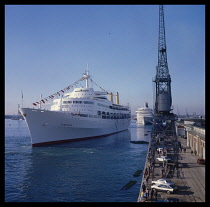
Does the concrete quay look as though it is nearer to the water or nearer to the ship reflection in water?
the water

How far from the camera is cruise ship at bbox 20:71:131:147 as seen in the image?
44.9m

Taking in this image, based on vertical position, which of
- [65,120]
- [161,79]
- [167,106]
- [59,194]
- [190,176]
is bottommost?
[59,194]

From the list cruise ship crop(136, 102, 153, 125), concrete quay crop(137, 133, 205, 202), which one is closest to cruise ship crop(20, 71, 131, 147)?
concrete quay crop(137, 133, 205, 202)

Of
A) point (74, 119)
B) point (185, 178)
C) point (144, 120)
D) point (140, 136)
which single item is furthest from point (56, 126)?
point (144, 120)

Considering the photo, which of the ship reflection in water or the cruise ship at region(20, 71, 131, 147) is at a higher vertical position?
the cruise ship at region(20, 71, 131, 147)

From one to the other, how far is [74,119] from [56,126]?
493cm

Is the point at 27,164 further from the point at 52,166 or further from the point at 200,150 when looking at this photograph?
the point at 200,150

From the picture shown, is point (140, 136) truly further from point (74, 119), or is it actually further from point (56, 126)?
point (56, 126)

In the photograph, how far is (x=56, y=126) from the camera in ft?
156

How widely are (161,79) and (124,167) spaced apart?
2439 centimetres

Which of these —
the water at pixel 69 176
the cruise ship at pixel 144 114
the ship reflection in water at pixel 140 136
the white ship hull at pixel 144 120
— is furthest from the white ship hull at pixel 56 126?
the cruise ship at pixel 144 114

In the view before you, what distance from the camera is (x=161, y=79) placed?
156 feet
